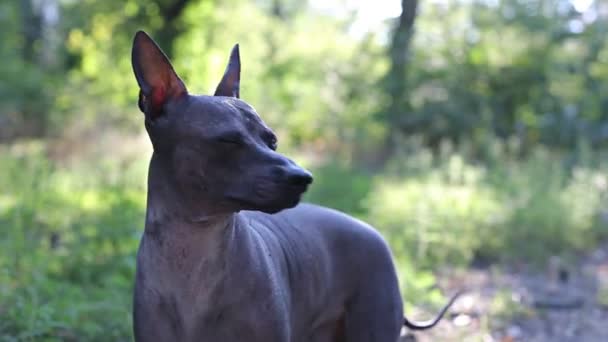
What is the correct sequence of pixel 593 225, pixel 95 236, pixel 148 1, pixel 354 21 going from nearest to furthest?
pixel 95 236, pixel 593 225, pixel 148 1, pixel 354 21

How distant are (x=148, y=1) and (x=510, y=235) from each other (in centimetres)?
757

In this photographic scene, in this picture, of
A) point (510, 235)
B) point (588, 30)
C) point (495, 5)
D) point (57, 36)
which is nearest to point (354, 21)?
point (495, 5)

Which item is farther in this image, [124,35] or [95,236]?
[124,35]

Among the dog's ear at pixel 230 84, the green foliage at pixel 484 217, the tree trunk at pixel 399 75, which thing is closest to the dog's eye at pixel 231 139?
the dog's ear at pixel 230 84

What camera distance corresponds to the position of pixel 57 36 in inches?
634

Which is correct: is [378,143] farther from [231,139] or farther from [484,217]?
[231,139]

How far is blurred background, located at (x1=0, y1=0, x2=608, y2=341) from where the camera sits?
198 inches

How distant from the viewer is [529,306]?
17.6ft

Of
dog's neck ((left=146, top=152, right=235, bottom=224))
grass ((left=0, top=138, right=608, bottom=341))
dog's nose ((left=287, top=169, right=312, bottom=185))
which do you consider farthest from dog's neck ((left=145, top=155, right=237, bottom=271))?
grass ((left=0, top=138, right=608, bottom=341))

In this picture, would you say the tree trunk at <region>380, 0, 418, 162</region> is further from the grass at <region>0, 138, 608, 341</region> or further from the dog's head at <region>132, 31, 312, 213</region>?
Result: the dog's head at <region>132, 31, 312, 213</region>

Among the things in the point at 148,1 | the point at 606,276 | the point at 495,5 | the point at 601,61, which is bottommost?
the point at 606,276

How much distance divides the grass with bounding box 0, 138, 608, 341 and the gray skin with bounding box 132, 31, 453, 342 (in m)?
1.42

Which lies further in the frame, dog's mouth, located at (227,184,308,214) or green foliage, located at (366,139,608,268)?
green foliage, located at (366,139,608,268)

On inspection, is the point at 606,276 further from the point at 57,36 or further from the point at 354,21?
the point at 57,36
